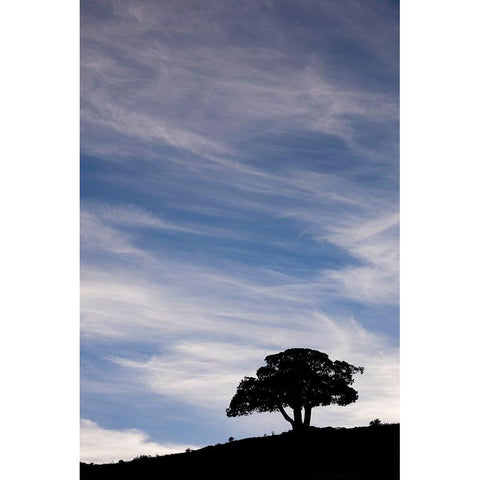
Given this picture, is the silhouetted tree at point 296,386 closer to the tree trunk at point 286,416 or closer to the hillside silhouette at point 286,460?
the tree trunk at point 286,416

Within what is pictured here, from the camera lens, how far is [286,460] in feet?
63.3

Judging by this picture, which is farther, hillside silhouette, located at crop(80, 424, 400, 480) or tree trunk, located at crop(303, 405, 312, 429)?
tree trunk, located at crop(303, 405, 312, 429)

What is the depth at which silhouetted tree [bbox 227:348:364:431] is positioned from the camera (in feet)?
111

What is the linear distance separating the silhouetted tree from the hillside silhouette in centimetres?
824

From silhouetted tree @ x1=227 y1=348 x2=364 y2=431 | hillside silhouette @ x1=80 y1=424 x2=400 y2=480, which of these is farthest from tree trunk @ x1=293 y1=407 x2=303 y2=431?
hillside silhouette @ x1=80 y1=424 x2=400 y2=480

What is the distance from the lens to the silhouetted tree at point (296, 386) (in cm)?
3388

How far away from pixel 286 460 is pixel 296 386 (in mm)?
14739

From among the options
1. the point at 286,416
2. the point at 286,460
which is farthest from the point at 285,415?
the point at 286,460

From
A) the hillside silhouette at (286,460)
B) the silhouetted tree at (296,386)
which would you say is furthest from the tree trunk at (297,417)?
the hillside silhouette at (286,460)

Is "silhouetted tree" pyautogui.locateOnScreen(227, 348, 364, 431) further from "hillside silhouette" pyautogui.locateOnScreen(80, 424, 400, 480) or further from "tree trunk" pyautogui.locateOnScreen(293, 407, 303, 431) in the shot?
"hillside silhouette" pyautogui.locateOnScreen(80, 424, 400, 480)

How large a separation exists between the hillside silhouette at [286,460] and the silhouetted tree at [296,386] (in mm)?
8245
